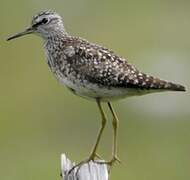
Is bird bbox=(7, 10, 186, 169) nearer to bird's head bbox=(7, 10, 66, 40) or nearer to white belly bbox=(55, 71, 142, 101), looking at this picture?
white belly bbox=(55, 71, 142, 101)

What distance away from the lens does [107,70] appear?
1145 centimetres

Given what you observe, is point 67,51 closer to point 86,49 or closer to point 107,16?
point 86,49

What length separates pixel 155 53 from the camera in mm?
21734

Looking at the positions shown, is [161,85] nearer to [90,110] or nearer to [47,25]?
[47,25]

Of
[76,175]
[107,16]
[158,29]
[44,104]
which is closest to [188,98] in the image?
[44,104]

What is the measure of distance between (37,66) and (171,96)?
253 centimetres

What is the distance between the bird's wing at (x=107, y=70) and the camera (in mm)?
11352

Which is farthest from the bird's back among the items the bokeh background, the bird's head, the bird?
the bokeh background

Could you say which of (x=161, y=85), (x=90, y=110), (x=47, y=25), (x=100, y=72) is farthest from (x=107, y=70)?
(x=90, y=110)

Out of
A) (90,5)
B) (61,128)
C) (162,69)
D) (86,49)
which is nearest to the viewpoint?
(86,49)

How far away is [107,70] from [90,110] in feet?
24.0

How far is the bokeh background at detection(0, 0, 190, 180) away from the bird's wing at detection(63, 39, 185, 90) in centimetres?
510

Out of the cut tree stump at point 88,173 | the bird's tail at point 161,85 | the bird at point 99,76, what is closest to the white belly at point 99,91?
the bird at point 99,76

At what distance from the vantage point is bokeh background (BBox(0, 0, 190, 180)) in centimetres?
1731
